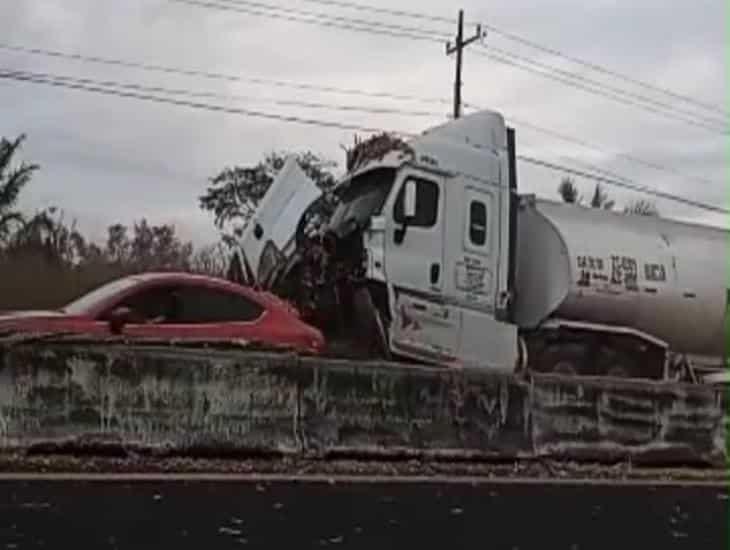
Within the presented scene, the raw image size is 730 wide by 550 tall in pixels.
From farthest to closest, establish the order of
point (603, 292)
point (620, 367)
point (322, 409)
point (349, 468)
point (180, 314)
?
point (620, 367), point (603, 292), point (180, 314), point (322, 409), point (349, 468)

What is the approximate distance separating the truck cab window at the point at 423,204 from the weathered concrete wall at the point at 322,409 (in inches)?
167

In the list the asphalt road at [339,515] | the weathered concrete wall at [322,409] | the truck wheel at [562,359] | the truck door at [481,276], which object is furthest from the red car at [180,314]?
the truck wheel at [562,359]

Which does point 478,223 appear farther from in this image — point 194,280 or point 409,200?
point 194,280

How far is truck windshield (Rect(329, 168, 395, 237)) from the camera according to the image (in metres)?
16.3

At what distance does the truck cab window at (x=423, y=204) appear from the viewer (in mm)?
16102

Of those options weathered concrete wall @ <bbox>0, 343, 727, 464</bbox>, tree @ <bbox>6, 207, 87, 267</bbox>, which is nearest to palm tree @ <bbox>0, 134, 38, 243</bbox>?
tree @ <bbox>6, 207, 87, 267</bbox>

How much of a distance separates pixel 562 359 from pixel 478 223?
236cm

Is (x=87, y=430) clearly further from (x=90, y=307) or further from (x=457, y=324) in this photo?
(x=457, y=324)

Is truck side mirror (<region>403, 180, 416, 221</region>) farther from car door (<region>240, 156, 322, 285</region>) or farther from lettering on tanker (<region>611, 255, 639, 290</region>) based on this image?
lettering on tanker (<region>611, 255, 639, 290</region>)

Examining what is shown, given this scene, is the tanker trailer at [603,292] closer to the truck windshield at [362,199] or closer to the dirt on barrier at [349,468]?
the truck windshield at [362,199]

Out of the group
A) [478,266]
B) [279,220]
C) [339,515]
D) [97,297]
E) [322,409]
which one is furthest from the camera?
[279,220]

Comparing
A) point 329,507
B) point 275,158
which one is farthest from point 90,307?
point 275,158

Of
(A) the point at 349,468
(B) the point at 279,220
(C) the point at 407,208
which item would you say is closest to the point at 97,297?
(A) the point at 349,468

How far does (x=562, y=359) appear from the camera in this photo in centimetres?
1758
